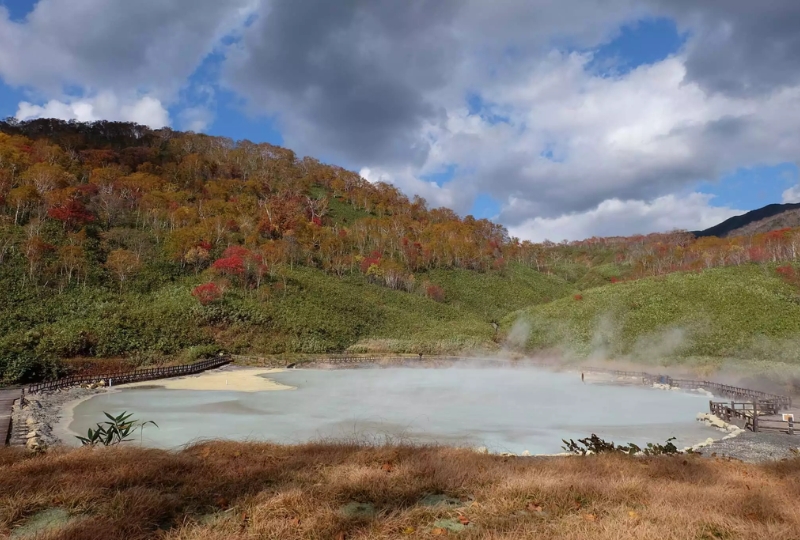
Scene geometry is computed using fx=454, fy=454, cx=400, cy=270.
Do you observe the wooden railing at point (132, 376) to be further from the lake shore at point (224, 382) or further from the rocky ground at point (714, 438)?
the rocky ground at point (714, 438)

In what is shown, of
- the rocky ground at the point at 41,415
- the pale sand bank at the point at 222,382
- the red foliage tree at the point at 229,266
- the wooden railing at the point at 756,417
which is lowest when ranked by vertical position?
the wooden railing at the point at 756,417

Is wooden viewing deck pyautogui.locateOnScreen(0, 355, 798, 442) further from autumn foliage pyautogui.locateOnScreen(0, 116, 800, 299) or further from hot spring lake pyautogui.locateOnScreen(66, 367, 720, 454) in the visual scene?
autumn foliage pyautogui.locateOnScreen(0, 116, 800, 299)

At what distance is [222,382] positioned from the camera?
2952 centimetres

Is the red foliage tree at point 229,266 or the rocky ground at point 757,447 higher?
the red foliage tree at point 229,266

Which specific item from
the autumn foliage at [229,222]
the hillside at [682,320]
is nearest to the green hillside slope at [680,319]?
the hillside at [682,320]

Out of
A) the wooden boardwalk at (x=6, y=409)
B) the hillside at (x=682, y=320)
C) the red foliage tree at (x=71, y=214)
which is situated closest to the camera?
the wooden boardwalk at (x=6, y=409)

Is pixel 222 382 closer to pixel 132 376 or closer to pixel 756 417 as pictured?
pixel 132 376

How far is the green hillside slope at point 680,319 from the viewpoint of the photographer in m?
40.4

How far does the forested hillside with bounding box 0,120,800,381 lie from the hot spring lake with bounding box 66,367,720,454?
45.8 feet

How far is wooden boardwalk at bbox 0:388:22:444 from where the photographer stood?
47.3 ft

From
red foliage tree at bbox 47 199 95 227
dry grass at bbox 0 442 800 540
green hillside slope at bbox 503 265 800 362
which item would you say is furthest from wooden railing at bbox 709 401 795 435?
red foliage tree at bbox 47 199 95 227

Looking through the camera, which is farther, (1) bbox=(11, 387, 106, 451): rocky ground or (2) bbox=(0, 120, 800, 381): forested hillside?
(2) bbox=(0, 120, 800, 381): forested hillside

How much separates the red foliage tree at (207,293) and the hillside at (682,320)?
3424 cm

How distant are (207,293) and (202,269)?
459 inches
